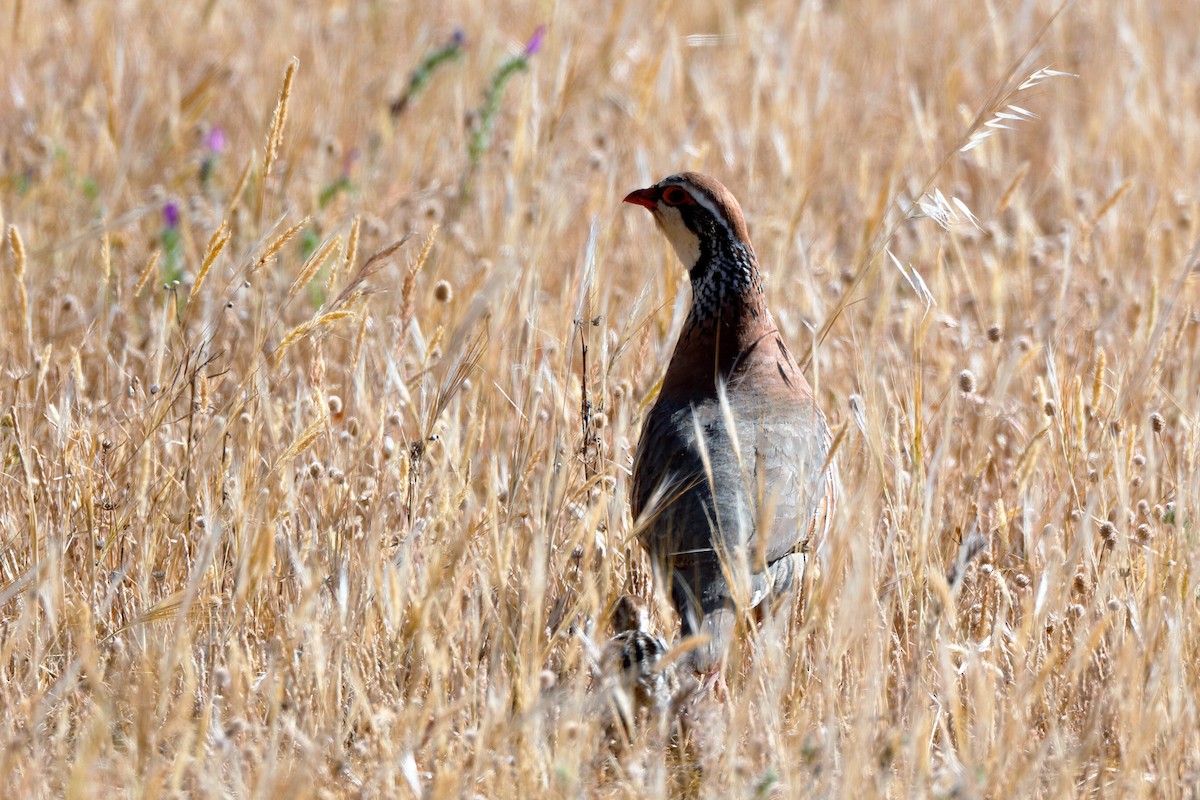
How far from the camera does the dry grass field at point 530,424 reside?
3.13 metres

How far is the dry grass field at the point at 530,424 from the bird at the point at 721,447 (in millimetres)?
148

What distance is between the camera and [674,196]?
16.5 feet

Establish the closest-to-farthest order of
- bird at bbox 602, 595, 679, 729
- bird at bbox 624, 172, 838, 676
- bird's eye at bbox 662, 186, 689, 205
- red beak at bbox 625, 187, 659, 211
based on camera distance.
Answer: bird at bbox 602, 595, 679, 729, bird at bbox 624, 172, 838, 676, bird's eye at bbox 662, 186, 689, 205, red beak at bbox 625, 187, 659, 211

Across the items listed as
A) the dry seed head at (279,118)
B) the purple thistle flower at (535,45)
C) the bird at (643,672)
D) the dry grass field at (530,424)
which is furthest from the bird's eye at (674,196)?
the bird at (643,672)

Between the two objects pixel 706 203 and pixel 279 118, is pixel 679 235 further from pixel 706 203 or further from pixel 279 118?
pixel 279 118

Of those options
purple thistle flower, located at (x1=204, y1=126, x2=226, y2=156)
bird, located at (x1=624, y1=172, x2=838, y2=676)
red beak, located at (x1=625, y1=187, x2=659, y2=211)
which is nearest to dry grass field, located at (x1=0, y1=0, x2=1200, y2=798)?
purple thistle flower, located at (x1=204, y1=126, x2=226, y2=156)

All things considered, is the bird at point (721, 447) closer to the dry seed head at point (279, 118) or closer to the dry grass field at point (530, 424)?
the dry grass field at point (530, 424)

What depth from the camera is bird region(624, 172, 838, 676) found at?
12.7 feet

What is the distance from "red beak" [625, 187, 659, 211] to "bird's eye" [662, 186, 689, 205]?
6 centimetres

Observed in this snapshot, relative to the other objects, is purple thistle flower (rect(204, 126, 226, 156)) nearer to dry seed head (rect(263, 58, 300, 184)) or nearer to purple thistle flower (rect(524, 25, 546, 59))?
purple thistle flower (rect(524, 25, 546, 59))

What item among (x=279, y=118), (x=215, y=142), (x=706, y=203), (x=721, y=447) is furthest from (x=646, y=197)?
(x=215, y=142)

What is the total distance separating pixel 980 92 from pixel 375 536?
19.0 ft

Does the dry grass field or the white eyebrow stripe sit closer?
the dry grass field

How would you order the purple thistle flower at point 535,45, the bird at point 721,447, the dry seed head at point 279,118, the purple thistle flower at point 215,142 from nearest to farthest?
the dry seed head at point 279,118 → the bird at point 721,447 → the purple thistle flower at point 535,45 → the purple thistle flower at point 215,142
